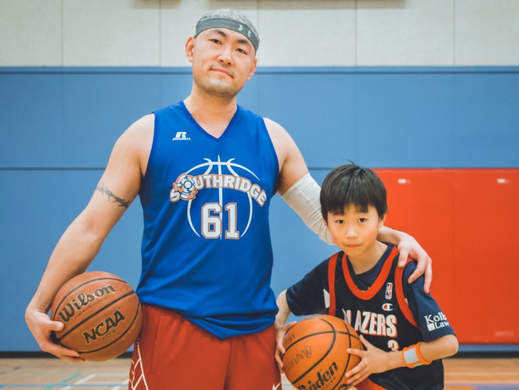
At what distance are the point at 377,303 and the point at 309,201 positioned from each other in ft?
1.61

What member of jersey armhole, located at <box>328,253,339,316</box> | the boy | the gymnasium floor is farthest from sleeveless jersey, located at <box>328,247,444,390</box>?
the gymnasium floor

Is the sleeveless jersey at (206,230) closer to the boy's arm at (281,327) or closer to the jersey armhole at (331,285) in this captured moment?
the boy's arm at (281,327)

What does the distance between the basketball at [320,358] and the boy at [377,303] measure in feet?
0.10

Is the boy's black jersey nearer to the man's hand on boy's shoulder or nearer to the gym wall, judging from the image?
the man's hand on boy's shoulder

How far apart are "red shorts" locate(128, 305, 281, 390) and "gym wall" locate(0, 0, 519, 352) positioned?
3.17 metres

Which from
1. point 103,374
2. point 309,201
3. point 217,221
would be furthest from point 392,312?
point 103,374

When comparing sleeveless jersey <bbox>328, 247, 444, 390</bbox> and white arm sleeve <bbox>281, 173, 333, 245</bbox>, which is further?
white arm sleeve <bbox>281, 173, 333, 245</bbox>

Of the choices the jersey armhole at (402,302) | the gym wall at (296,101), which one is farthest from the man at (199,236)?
the gym wall at (296,101)

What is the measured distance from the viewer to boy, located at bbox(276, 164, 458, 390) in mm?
1571

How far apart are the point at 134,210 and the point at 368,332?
3.50 metres

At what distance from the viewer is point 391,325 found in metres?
1.66

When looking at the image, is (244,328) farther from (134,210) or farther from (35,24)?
(35,24)

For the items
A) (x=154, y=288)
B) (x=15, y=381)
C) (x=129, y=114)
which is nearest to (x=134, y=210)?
(x=129, y=114)

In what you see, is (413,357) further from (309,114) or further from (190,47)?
(309,114)
